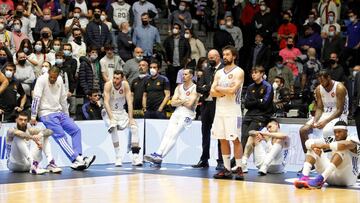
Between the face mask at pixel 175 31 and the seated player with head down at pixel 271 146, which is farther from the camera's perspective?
the face mask at pixel 175 31

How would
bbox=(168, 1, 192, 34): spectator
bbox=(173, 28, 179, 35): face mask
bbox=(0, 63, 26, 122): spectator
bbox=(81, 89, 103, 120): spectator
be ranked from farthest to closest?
bbox=(168, 1, 192, 34): spectator
bbox=(173, 28, 179, 35): face mask
bbox=(81, 89, 103, 120): spectator
bbox=(0, 63, 26, 122): spectator

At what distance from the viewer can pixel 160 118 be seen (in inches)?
822

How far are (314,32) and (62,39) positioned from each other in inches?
270

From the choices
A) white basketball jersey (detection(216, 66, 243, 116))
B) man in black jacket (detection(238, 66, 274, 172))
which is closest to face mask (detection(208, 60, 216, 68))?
man in black jacket (detection(238, 66, 274, 172))

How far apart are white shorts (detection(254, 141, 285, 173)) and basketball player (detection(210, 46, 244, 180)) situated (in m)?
1.44

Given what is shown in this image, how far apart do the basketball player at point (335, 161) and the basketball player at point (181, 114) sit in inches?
156

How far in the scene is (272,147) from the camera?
18.2 meters

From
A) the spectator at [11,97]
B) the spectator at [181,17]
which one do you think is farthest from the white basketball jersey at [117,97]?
the spectator at [181,17]

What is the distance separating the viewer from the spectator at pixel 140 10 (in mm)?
25281

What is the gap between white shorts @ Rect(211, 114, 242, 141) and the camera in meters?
16.6

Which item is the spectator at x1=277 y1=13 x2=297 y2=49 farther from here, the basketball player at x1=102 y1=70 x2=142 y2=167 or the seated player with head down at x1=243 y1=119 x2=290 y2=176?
the seated player with head down at x1=243 y1=119 x2=290 y2=176

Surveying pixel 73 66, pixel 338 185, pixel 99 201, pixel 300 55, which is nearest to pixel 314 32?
pixel 300 55

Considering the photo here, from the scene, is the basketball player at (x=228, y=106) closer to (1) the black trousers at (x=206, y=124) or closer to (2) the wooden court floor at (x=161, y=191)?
(2) the wooden court floor at (x=161, y=191)

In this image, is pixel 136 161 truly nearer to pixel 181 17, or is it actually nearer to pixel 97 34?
pixel 97 34
